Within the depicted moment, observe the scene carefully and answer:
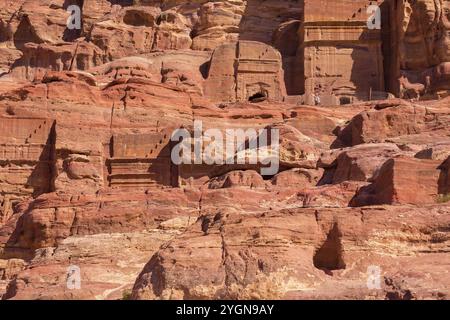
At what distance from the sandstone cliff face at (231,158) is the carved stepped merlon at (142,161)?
77 mm

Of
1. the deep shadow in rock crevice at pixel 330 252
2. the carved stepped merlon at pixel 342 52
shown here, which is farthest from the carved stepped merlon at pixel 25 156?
the deep shadow in rock crevice at pixel 330 252

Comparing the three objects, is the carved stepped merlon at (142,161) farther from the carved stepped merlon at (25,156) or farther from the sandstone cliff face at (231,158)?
the carved stepped merlon at (25,156)

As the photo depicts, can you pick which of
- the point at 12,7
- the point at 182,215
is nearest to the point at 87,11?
the point at 12,7

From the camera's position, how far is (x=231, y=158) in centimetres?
4978

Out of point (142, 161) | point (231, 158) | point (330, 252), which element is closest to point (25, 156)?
point (142, 161)

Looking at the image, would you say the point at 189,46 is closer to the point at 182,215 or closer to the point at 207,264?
the point at 182,215

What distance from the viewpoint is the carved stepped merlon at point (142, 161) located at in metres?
51.7

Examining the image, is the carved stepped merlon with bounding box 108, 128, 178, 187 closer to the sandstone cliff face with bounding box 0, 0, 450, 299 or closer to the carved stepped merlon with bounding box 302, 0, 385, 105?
the sandstone cliff face with bounding box 0, 0, 450, 299

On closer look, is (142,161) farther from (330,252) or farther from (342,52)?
(330,252)

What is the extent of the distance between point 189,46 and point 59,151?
24.0m

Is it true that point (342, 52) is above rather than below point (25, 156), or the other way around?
above

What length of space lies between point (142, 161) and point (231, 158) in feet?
16.2

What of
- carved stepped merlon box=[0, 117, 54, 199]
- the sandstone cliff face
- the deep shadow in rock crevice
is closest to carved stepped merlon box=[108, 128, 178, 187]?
the sandstone cliff face

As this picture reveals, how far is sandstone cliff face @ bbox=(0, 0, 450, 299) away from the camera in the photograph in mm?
27172
